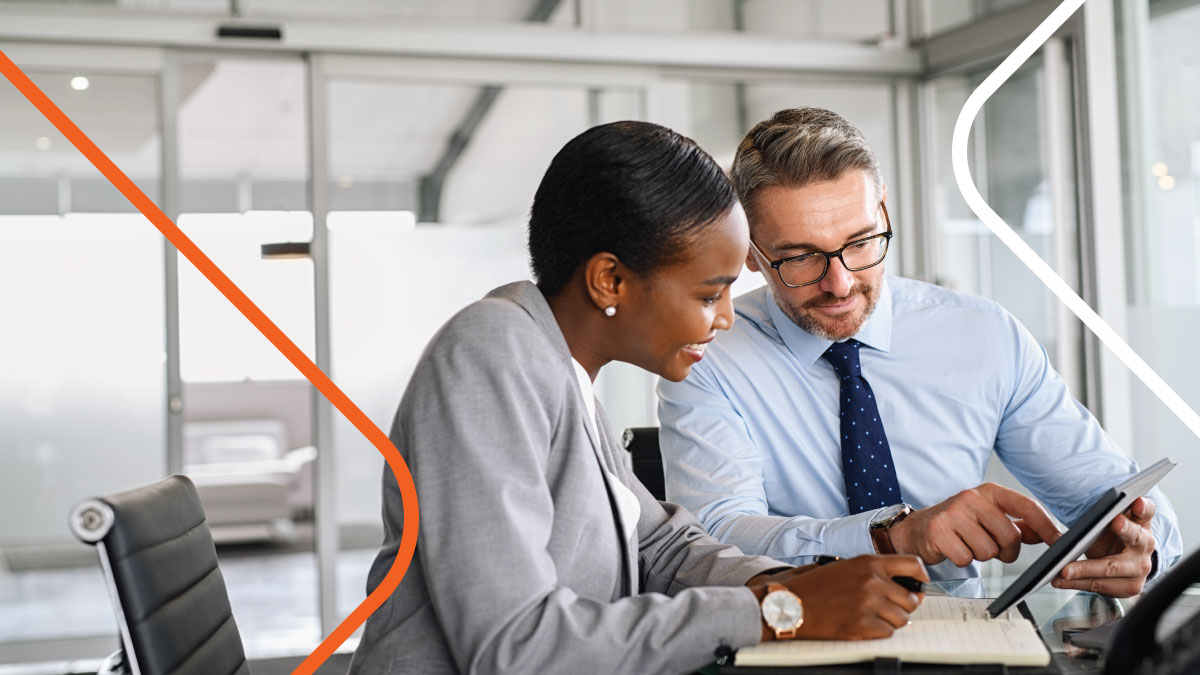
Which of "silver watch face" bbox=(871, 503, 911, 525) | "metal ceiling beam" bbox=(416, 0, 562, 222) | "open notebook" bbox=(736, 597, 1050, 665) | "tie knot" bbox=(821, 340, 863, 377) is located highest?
"metal ceiling beam" bbox=(416, 0, 562, 222)

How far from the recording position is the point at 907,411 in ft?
6.29

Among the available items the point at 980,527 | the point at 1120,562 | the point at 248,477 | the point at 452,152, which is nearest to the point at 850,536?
the point at 980,527

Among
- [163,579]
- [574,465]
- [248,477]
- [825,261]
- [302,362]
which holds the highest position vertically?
[825,261]

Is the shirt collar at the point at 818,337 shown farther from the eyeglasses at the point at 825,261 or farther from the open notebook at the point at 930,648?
the open notebook at the point at 930,648

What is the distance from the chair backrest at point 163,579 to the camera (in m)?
1.21

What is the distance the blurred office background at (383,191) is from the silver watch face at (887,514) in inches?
110

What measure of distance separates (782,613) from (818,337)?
86 cm

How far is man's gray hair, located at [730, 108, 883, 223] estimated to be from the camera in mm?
1819

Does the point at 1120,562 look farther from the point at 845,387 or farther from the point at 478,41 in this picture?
the point at 478,41

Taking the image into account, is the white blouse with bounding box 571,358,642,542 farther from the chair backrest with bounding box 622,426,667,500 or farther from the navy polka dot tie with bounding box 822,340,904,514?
the chair backrest with bounding box 622,426,667,500

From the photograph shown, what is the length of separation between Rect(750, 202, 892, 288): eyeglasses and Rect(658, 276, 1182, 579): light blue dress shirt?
117 mm

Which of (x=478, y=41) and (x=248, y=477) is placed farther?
(x=248, y=477)

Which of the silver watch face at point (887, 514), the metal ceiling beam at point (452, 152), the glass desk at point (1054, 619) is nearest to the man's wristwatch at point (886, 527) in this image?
the silver watch face at point (887, 514)

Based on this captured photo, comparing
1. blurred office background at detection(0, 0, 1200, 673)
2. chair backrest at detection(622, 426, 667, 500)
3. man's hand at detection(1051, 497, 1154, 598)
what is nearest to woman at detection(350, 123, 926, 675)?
man's hand at detection(1051, 497, 1154, 598)
